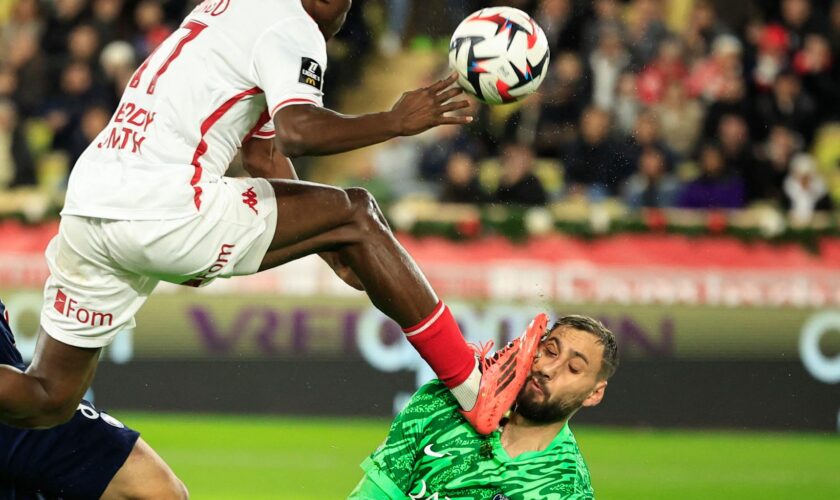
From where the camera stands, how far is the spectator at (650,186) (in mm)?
10289

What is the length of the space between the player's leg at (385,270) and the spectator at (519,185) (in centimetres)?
546

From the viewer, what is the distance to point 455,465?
182 inches

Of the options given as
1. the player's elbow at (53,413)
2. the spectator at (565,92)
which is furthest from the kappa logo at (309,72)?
the spectator at (565,92)

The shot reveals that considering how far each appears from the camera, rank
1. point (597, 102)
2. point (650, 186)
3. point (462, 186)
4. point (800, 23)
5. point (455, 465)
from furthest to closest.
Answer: point (800, 23) < point (597, 102) < point (650, 186) < point (462, 186) < point (455, 465)

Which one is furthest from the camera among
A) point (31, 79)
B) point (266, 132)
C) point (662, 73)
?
point (31, 79)

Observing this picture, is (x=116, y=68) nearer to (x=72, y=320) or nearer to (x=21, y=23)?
(x=21, y=23)

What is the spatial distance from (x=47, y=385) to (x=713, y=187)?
23.0ft

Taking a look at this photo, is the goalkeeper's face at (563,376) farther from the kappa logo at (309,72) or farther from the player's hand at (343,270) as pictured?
the kappa logo at (309,72)

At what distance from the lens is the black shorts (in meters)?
4.69

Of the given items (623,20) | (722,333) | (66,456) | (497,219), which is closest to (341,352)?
(497,219)

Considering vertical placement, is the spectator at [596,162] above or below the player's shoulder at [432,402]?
above

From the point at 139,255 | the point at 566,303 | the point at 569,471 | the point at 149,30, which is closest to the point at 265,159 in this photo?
the point at 139,255

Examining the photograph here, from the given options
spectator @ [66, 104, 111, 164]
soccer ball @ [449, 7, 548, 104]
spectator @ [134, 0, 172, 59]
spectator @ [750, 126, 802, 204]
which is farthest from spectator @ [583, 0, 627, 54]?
soccer ball @ [449, 7, 548, 104]

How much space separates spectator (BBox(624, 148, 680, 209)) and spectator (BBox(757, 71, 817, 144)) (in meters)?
1.43
